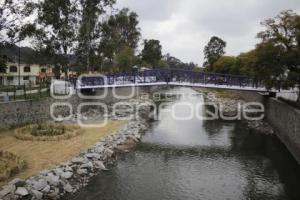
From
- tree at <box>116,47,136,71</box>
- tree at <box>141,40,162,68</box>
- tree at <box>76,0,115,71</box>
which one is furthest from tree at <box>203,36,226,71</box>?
tree at <box>76,0,115,71</box>

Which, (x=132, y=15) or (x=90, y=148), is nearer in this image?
(x=90, y=148)

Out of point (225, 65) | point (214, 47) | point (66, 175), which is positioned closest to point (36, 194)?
point (66, 175)

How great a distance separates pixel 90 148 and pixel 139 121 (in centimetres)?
1544

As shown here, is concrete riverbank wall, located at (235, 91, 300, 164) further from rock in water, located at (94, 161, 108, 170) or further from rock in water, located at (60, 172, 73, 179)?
rock in water, located at (60, 172, 73, 179)

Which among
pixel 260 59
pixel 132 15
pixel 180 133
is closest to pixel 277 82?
pixel 260 59

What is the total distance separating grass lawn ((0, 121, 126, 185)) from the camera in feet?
74.1

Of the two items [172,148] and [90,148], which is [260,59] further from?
[90,148]

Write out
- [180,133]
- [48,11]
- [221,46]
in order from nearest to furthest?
[180,133] → [48,11] → [221,46]

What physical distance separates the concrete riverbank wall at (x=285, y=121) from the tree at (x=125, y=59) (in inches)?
1324

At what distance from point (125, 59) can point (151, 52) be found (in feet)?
113

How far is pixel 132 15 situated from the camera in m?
79.6

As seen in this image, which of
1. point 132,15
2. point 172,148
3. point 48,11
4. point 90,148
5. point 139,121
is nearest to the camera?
point 90,148

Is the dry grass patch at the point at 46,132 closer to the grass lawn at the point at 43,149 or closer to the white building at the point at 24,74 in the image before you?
the grass lawn at the point at 43,149

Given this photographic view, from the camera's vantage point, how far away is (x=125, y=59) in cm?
7375
